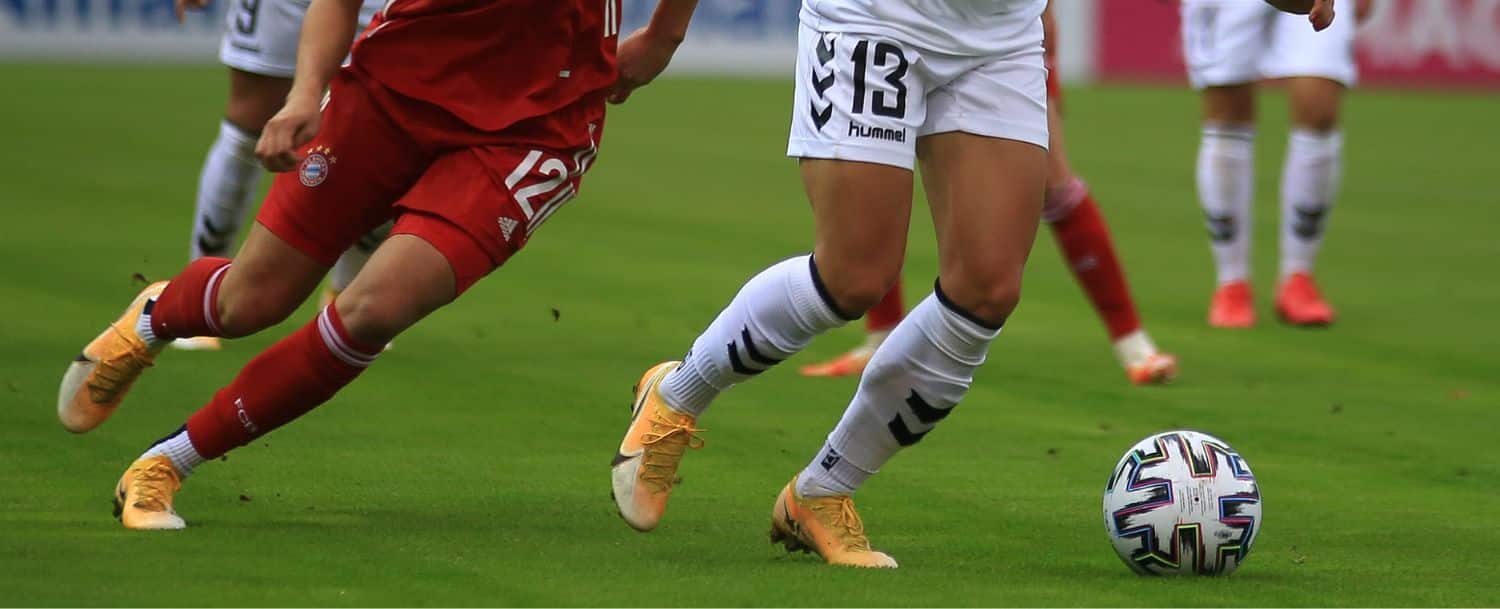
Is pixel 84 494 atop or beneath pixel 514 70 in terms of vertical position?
beneath

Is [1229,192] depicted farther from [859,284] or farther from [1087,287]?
[859,284]

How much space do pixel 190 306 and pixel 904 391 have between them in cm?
161

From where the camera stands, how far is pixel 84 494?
5332mm

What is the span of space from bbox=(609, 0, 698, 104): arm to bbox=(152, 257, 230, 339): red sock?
995 millimetres

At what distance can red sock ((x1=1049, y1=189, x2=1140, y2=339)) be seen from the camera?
7512 millimetres

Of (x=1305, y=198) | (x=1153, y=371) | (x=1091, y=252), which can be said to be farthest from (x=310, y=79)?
(x=1305, y=198)

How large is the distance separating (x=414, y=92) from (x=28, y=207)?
323 inches

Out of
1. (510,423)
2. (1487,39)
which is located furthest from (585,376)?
(1487,39)

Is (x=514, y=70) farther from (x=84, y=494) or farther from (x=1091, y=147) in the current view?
(x=1091, y=147)

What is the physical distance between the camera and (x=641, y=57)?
5367 mm

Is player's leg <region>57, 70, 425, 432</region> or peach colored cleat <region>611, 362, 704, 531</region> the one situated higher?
player's leg <region>57, 70, 425, 432</region>

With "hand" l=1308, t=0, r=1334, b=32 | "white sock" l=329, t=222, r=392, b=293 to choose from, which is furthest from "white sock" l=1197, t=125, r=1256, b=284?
"hand" l=1308, t=0, r=1334, b=32

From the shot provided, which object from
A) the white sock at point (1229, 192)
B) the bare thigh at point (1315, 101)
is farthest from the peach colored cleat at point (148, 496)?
the bare thigh at point (1315, 101)

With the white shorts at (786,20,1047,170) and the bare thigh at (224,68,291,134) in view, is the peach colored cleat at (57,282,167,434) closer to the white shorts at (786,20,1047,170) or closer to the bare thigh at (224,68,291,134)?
the white shorts at (786,20,1047,170)
